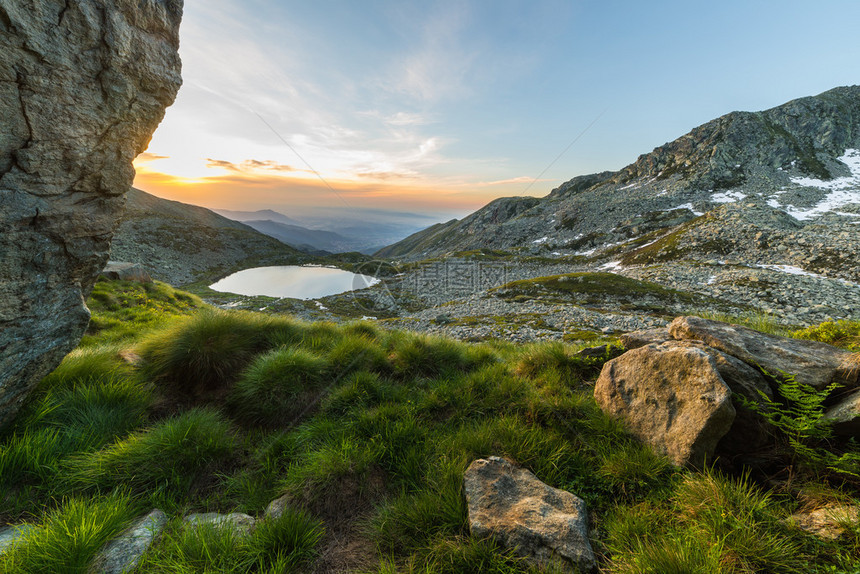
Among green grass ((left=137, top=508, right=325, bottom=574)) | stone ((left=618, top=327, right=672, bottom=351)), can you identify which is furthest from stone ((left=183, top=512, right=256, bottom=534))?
stone ((left=618, top=327, right=672, bottom=351))

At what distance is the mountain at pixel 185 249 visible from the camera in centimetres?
9331

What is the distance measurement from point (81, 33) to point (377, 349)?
6.73 metres

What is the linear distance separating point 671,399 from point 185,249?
146 metres

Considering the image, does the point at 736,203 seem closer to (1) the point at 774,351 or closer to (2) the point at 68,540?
(1) the point at 774,351

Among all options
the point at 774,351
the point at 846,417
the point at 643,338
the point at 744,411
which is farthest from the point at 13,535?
the point at 774,351

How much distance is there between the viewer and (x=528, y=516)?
3.29 meters

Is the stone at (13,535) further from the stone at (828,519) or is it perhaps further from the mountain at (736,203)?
the mountain at (736,203)

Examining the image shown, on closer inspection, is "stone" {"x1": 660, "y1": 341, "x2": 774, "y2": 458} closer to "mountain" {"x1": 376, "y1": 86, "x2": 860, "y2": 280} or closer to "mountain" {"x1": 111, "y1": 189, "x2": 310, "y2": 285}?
"mountain" {"x1": 376, "y1": 86, "x2": 860, "y2": 280}

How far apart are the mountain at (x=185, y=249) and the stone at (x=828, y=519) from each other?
11356cm

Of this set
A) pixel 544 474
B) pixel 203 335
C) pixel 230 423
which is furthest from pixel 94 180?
pixel 544 474

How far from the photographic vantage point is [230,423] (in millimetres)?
5195

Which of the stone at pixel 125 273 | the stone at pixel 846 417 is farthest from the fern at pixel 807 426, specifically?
the stone at pixel 125 273

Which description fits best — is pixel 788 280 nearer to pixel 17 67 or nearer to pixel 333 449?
pixel 333 449

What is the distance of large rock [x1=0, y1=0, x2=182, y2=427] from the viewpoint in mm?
3689
